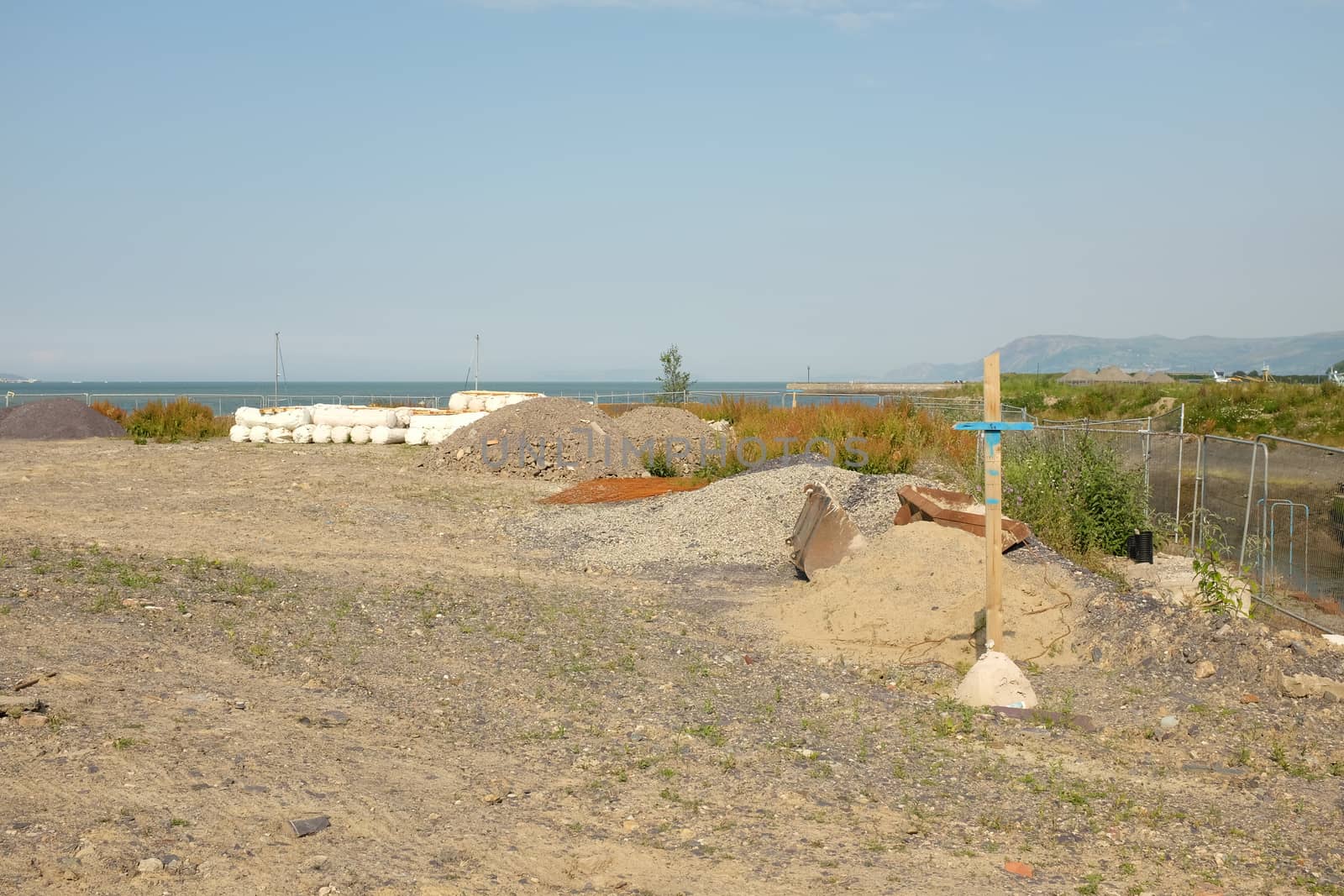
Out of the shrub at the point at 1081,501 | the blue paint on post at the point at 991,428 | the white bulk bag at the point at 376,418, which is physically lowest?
the shrub at the point at 1081,501

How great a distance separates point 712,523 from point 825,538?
3228 mm

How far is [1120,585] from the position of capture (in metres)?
10.5

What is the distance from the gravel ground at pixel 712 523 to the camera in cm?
1299

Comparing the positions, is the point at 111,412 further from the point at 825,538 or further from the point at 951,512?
the point at 951,512

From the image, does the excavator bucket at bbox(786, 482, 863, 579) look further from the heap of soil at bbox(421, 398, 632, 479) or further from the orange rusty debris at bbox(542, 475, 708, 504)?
the heap of soil at bbox(421, 398, 632, 479)

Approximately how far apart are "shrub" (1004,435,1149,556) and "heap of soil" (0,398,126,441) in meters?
25.0

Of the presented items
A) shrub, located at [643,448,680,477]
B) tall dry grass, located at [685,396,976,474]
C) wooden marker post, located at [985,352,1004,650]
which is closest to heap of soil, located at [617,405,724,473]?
shrub, located at [643,448,680,477]

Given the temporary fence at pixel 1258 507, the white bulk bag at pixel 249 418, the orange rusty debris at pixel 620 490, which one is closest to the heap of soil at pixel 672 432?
the orange rusty debris at pixel 620 490

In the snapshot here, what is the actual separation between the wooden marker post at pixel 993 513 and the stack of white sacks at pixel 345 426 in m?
21.5

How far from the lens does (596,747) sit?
20.4 feet

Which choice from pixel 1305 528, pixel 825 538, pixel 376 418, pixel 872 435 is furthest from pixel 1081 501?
pixel 376 418

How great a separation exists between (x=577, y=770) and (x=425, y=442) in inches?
930

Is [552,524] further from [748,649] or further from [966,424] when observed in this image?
[966,424]

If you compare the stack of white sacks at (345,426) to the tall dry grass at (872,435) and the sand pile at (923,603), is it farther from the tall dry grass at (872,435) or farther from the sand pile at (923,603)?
the sand pile at (923,603)
